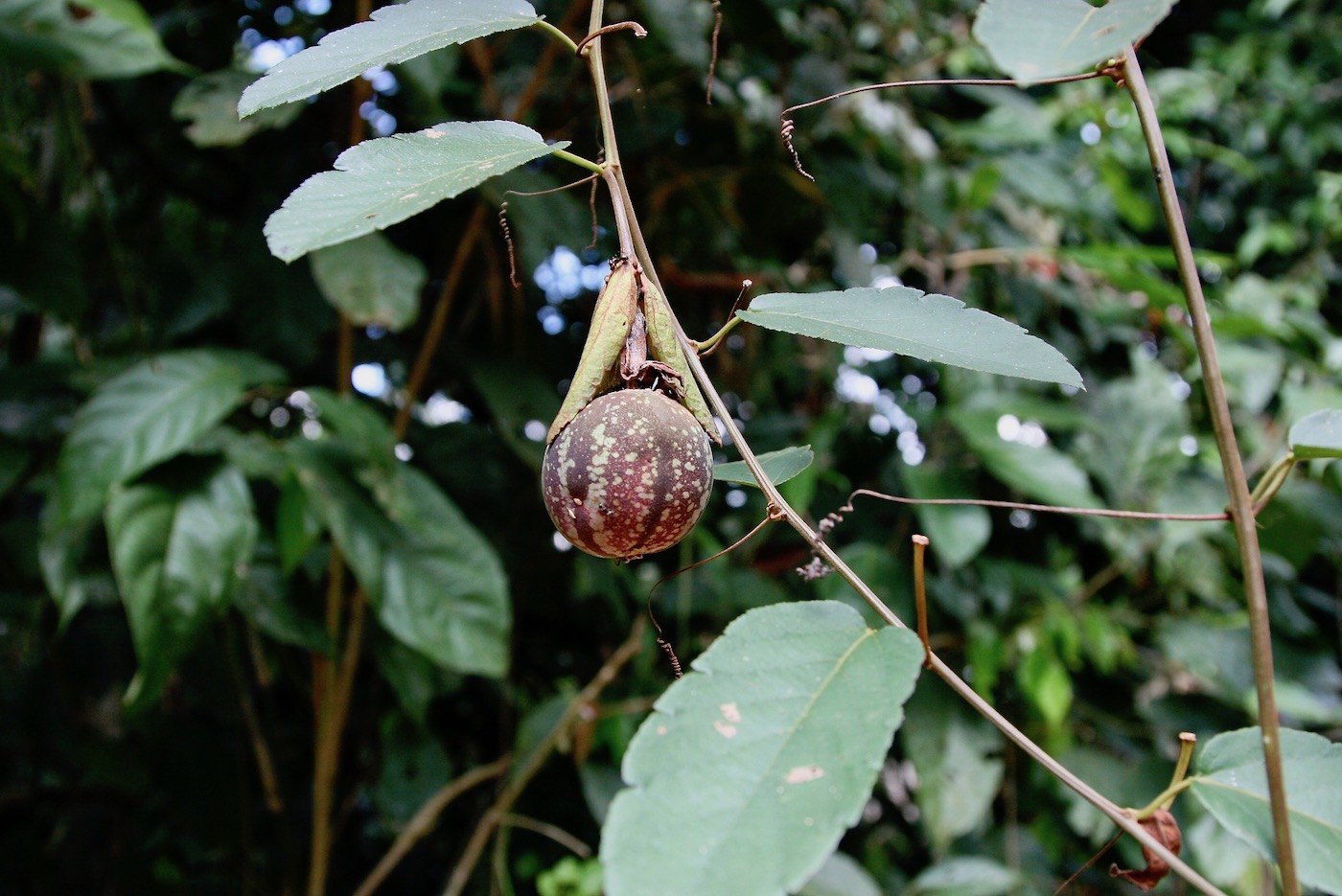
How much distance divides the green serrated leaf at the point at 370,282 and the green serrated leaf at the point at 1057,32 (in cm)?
69

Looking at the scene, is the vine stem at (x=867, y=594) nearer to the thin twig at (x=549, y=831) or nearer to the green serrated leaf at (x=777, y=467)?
the green serrated leaf at (x=777, y=467)

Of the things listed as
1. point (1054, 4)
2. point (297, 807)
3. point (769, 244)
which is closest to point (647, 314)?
point (1054, 4)

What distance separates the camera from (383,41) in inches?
14.5

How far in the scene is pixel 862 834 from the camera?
1.33 meters

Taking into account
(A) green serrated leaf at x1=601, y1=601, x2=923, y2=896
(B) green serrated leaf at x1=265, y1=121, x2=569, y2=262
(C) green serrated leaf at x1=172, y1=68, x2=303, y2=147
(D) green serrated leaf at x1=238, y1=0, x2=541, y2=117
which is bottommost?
(C) green serrated leaf at x1=172, y1=68, x2=303, y2=147

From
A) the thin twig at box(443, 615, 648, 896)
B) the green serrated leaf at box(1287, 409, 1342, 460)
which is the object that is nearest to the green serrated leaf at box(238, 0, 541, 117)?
the green serrated leaf at box(1287, 409, 1342, 460)

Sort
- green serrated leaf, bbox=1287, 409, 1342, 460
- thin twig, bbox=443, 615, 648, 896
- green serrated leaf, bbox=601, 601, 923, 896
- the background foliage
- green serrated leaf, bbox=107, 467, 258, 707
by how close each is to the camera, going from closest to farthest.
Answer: green serrated leaf, bbox=601, 601, 923, 896 → green serrated leaf, bbox=1287, 409, 1342, 460 → green serrated leaf, bbox=107, 467, 258, 707 → the background foliage → thin twig, bbox=443, 615, 648, 896

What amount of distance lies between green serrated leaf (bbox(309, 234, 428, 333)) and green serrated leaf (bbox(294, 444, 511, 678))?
14 cm

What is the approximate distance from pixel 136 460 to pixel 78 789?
2.19 feet

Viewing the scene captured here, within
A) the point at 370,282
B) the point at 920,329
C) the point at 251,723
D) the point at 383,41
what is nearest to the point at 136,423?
the point at 370,282

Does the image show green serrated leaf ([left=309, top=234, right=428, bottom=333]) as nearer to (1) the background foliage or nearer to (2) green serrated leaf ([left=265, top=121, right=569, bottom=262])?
(1) the background foliage

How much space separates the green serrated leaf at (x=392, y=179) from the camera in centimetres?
32

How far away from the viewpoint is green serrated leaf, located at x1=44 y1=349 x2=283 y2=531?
2.73 ft

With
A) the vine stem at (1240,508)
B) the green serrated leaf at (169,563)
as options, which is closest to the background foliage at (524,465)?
the green serrated leaf at (169,563)
